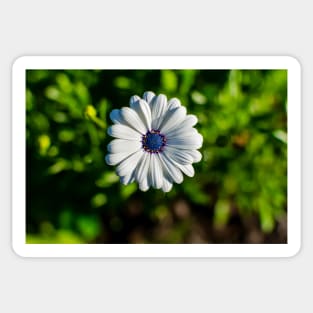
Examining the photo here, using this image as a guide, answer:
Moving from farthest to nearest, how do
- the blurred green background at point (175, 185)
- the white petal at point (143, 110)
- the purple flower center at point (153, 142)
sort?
the blurred green background at point (175, 185) → the purple flower center at point (153, 142) → the white petal at point (143, 110)

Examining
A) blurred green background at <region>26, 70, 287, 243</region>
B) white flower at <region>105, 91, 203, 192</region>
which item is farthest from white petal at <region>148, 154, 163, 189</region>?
blurred green background at <region>26, 70, 287, 243</region>

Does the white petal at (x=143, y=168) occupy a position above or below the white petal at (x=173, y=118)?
below

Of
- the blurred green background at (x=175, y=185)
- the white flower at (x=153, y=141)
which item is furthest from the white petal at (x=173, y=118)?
the blurred green background at (x=175, y=185)

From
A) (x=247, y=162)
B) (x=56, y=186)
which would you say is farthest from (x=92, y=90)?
(x=247, y=162)

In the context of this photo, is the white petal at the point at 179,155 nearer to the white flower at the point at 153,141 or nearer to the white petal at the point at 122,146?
the white flower at the point at 153,141

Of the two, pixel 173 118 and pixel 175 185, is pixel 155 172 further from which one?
pixel 175 185

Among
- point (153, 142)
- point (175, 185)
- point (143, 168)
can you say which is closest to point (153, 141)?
point (153, 142)

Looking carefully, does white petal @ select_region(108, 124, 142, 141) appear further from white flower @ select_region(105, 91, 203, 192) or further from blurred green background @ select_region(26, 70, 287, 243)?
blurred green background @ select_region(26, 70, 287, 243)
